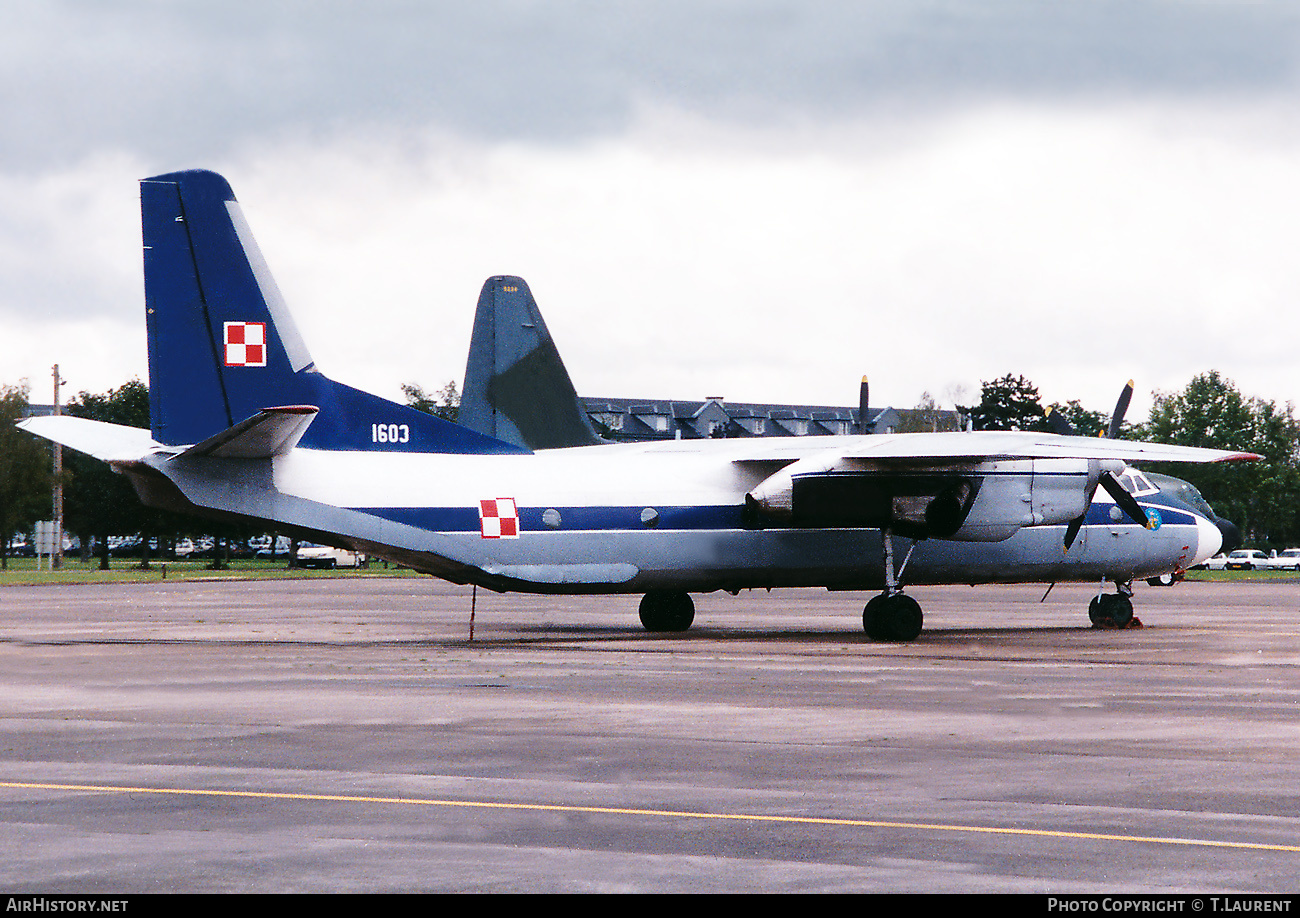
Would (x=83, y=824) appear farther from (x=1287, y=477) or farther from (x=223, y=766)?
(x=1287, y=477)

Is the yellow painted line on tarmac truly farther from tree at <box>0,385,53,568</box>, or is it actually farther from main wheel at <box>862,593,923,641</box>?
tree at <box>0,385,53,568</box>

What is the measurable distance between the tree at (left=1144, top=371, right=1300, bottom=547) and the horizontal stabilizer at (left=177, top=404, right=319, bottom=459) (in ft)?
329

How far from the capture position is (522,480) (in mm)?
29484

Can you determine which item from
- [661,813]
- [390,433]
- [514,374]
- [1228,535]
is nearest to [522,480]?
[390,433]

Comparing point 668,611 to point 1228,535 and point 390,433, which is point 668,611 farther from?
point 1228,535

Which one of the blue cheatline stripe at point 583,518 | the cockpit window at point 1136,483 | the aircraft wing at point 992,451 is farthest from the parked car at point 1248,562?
the blue cheatline stripe at point 583,518

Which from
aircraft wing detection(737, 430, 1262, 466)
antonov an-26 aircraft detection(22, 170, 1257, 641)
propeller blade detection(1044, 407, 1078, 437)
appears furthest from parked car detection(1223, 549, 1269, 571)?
aircraft wing detection(737, 430, 1262, 466)

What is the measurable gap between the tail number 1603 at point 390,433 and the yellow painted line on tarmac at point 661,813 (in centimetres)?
1694

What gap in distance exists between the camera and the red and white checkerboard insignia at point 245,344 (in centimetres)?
2733

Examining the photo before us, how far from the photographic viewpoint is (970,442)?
30.3m

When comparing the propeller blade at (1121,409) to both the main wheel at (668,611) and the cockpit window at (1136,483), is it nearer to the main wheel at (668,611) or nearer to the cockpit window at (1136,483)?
the cockpit window at (1136,483)

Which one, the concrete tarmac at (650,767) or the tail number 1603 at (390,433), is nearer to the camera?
the concrete tarmac at (650,767)
